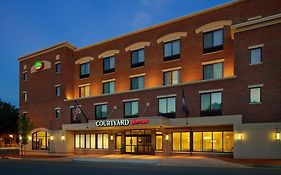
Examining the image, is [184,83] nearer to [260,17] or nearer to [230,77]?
[230,77]

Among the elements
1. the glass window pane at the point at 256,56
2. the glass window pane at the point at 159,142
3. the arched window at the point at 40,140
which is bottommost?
the arched window at the point at 40,140

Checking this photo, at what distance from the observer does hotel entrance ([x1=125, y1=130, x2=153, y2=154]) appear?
35.6 metres

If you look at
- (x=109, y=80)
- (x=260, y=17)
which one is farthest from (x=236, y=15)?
(x=109, y=80)

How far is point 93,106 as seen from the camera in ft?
133

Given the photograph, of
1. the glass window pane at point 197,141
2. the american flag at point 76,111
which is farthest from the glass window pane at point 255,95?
the american flag at point 76,111

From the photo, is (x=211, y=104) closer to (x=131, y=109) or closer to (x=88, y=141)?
(x=131, y=109)

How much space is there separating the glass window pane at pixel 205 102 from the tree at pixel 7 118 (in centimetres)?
4864

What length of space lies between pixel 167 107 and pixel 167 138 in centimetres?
356

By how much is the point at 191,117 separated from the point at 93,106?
1506 centimetres

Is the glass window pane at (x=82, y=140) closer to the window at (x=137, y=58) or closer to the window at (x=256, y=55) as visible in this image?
the window at (x=137, y=58)

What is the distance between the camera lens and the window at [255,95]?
27281 millimetres

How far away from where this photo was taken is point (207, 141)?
104 feet

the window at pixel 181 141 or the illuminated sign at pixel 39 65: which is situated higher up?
the illuminated sign at pixel 39 65

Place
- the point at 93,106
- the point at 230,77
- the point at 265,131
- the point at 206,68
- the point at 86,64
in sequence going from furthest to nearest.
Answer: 1. the point at 86,64
2. the point at 93,106
3. the point at 206,68
4. the point at 230,77
5. the point at 265,131
